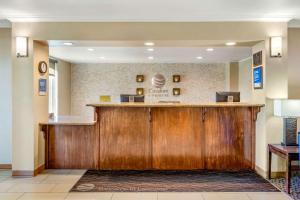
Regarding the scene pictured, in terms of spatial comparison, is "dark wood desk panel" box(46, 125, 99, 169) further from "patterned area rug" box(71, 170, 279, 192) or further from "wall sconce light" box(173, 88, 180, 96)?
"wall sconce light" box(173, 88, 180, 96)

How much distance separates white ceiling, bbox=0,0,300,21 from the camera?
3885 mm

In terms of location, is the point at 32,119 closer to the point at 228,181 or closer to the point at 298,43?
the point at 228,181

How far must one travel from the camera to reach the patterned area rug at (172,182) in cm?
403

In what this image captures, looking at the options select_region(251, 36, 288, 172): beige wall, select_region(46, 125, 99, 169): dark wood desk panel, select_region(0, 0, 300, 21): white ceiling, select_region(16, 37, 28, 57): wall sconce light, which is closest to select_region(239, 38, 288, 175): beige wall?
select_region(251, 36, 288, 172): beige wall

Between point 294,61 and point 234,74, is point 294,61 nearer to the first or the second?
point 294,61

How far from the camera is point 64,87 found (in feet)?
31.1

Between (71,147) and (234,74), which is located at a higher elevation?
(234,74)

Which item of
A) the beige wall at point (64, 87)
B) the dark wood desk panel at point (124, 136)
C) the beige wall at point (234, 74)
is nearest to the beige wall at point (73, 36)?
the dark wood desk panel at point (124, 136)

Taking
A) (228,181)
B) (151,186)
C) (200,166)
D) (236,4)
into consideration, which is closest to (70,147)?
(151,186)

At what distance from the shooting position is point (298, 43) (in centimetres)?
511

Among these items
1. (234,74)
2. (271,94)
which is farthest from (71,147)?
(234,74)

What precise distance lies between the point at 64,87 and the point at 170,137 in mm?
5487

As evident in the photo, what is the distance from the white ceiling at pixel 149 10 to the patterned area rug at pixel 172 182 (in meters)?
2.40

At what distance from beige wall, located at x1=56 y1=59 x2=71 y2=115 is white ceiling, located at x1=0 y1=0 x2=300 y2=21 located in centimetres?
456
